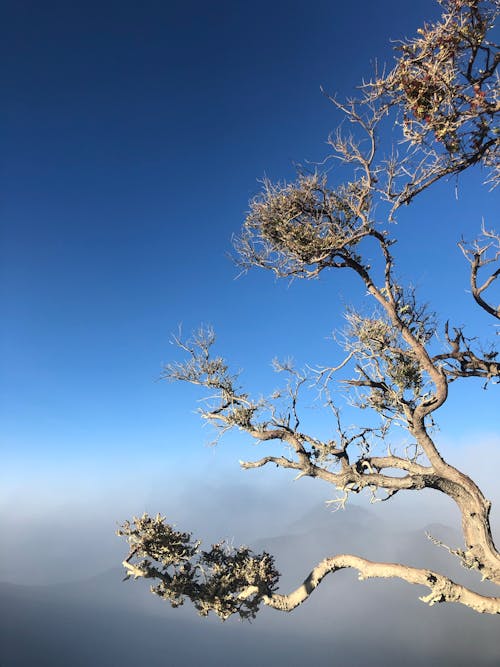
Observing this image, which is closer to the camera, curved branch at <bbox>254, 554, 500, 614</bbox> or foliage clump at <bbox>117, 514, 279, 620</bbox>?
curved branch at <bbox>254, 554, 500, 614</bbox>

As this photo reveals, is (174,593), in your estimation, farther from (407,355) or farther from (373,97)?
(373,97)


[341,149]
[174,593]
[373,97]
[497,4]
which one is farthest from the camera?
[174,593]

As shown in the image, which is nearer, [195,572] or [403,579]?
[403,579]

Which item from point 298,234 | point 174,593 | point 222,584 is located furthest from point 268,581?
point 298,234

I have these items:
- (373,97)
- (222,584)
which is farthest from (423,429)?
(373,97)

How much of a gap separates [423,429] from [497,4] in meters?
8.57

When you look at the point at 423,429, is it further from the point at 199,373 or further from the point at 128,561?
the point at 128,561

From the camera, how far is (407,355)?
11.9 metres

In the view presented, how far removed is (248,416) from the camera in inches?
488

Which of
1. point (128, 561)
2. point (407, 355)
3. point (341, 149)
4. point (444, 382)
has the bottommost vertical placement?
point (128, 561)

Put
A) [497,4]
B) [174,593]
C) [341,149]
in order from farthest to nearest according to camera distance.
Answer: [174,593], [341,149], [497,4]

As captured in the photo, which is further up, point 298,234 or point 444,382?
point 298,234

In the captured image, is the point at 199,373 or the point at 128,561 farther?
the point at 199,373

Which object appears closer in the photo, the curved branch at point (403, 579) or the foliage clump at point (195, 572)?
the curved branch at point (403, 579)
